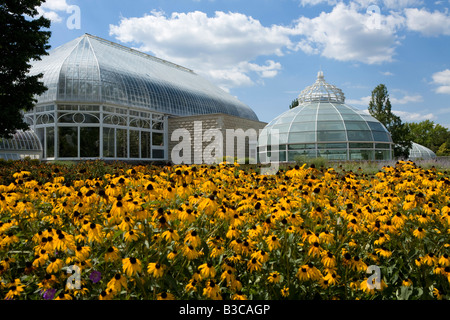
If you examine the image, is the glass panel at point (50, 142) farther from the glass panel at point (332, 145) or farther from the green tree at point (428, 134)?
the green tree at point (428, 134)

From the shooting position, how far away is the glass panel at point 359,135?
21922 mm

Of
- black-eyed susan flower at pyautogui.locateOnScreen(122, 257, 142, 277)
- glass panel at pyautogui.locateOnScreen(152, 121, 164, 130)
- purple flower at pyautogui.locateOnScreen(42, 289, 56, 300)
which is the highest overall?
glass panel at pyautogui.locateOnScreen(152, 121, 164, 130)

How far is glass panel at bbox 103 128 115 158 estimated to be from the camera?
23.6 m

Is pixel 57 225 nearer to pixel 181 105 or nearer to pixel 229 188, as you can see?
pixel 229 188

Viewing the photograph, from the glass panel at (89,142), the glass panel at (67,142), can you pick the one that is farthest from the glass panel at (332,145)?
the glass panel at (67,142)

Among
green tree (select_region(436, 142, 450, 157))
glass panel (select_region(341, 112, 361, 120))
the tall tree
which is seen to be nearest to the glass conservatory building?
the tall tree

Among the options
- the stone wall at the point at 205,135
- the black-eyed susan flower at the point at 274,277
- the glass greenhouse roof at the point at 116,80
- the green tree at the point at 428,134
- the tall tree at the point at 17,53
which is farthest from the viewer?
the green tree at the point at 428,134

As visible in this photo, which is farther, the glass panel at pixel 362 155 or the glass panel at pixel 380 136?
the glass panel at pixel 380 136

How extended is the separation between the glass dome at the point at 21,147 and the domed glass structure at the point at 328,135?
1533 cm

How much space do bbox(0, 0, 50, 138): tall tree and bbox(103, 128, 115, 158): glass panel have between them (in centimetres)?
741

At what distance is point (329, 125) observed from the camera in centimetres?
2223

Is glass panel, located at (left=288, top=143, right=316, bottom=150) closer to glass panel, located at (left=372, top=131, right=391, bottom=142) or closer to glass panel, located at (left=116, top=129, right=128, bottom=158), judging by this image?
glass panel, located at (left=372, top=131, right=391, bottom=142)

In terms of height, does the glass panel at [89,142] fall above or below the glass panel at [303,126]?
below

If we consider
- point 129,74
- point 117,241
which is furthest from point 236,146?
point 117,241
